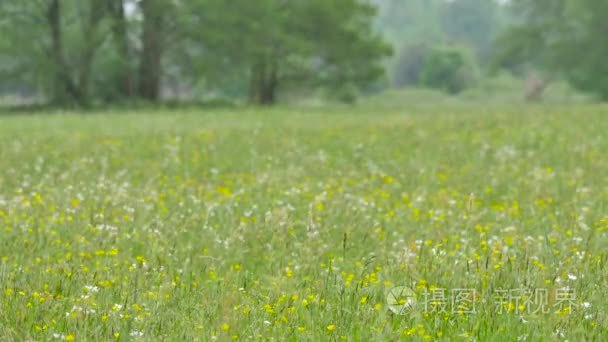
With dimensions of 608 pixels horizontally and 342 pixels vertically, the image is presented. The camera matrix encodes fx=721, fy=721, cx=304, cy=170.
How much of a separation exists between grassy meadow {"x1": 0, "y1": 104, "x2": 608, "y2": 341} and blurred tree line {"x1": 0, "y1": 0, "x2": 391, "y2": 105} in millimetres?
26860

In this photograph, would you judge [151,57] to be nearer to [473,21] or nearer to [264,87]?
[264,87]

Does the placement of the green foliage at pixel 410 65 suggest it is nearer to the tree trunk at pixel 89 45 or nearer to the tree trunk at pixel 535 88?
the tree trunk at pixel 535 88

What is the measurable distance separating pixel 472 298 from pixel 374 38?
39.9 m

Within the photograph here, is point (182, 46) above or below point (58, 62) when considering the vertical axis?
above

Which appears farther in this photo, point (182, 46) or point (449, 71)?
point (449, 71)

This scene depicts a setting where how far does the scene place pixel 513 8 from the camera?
207ft

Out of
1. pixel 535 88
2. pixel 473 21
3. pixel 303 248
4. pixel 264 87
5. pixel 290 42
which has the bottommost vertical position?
pixel 303 248

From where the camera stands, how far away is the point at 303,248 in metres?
6.16

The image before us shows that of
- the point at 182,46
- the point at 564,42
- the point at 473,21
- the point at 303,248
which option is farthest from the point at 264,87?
the point at 473,21

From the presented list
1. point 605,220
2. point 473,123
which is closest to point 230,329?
point 605,220

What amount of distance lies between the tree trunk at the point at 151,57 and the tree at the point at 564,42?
3059 centimetres

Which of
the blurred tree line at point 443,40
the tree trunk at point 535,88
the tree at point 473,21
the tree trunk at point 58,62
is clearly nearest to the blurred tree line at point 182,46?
the tree trunk at point 58,62

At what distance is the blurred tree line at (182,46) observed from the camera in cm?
3819

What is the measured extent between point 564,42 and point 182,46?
101ft
